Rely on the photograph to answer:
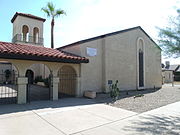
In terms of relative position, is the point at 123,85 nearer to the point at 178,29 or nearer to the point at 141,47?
the point at 141,47

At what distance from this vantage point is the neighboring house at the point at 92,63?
27.9 ft

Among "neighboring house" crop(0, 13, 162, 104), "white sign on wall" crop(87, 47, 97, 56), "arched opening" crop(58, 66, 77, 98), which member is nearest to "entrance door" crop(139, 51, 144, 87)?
"neighboring house" crop(0, 13, 162, 104)

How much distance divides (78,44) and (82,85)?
3399 millimetres

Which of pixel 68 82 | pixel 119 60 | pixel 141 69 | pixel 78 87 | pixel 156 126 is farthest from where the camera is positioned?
pixel 141 69

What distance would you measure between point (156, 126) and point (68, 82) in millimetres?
8951

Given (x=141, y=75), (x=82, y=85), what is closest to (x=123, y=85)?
(x=141, y=75)

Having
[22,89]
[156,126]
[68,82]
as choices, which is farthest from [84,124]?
[68,82]

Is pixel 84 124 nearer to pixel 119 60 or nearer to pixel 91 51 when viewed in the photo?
pixel 91 51

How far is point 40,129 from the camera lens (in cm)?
453

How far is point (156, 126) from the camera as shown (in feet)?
16.4

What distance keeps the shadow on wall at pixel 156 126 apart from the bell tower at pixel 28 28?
66.2 feet

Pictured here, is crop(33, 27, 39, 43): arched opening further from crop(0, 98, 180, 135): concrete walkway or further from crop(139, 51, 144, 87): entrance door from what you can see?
crop(0, 98, 180, 135): concrete walkway

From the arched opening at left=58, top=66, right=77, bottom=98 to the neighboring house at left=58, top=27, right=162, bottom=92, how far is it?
1.11 metres

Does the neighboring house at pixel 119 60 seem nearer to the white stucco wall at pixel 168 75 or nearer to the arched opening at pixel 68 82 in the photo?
the arched opening at pixel 68 82
